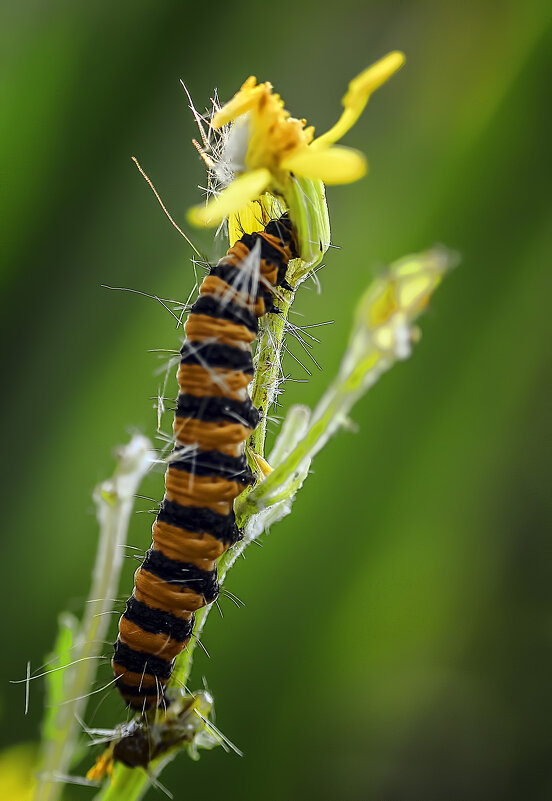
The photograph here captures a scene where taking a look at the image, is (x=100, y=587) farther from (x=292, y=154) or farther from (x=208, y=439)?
(x=292, y=154)

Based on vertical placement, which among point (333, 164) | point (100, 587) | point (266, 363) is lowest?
point (100, 587)

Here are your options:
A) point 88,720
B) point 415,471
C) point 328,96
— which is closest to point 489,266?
point 415,471

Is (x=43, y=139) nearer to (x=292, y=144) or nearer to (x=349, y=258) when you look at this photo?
(x=349, y=258)

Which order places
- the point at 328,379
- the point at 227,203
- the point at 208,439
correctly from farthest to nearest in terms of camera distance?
the point at 328,379, the point at 208,439, the point at 227,203

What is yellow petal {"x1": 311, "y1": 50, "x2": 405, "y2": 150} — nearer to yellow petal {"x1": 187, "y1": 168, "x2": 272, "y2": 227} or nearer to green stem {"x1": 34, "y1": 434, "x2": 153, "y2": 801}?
yellow petal {"x1": 187, "y1": 168, "x2": 272, "y2": 227}

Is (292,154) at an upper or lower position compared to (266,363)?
upper

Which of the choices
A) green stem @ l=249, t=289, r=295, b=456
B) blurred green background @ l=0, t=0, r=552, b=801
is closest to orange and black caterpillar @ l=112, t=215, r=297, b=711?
green stem @ l=249, t=289, r=295, b=456

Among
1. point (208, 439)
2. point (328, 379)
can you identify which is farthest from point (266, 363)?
point (328, 379)
